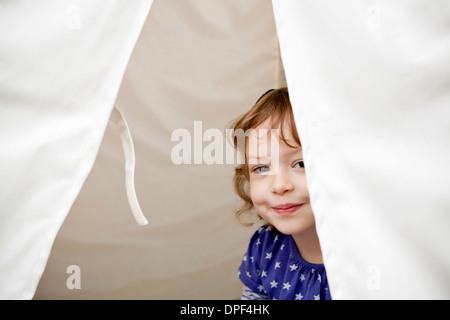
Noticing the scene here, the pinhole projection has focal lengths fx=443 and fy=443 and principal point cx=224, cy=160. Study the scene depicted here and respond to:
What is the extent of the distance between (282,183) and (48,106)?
0.54m

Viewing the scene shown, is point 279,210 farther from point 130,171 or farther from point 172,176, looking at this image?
point 172,176

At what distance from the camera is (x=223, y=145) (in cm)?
186

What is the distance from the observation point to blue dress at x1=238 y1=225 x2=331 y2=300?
1.18m

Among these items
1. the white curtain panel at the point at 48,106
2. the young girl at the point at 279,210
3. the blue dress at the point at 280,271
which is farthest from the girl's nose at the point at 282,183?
the white curtain panel at the point at 48,106

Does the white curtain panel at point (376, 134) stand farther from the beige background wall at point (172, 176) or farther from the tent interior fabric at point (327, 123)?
the beige background wall at point (172, 176)

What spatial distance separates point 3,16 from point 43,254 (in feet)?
1.50

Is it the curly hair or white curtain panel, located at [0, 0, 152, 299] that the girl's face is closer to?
the curly hair

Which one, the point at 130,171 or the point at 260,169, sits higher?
the point at 260,169

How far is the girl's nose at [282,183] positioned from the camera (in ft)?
3.46

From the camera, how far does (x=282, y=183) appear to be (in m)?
1.06

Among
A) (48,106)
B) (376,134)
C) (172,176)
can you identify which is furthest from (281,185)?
(172,176)

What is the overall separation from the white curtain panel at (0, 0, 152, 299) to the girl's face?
440 mm

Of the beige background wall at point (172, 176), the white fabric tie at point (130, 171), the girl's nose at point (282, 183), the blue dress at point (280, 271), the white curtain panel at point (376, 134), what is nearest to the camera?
the white curtain panel at point (376, 134)
